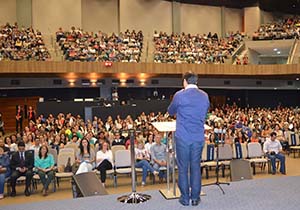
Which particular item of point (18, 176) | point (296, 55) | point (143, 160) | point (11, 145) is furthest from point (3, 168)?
point (296, 55)

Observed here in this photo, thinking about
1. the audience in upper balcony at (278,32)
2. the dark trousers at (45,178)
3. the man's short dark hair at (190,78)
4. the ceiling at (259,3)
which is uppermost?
the ceiling at (259,3)

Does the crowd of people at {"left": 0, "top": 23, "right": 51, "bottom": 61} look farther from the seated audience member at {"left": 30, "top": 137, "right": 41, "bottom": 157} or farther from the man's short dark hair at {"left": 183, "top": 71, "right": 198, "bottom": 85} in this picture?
the man's short dark hair at {"left": 183, "top": 71, "right": 198, "bottom": 85}

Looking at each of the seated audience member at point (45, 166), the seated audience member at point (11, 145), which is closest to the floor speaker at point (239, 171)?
the seated audience member at point (45, 166)

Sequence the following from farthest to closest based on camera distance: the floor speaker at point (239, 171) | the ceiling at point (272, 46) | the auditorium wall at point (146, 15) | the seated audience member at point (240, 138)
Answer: the auditorium wall at point (146, 15) → the ceiling at point (272, 46) → the seated audience member at point (240, 138) → the floor speaker at point (239, 171)

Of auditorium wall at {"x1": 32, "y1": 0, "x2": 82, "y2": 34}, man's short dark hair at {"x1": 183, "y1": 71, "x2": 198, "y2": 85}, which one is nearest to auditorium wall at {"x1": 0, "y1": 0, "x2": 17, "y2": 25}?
auditorium wall at {"x1": 32, "y1": 0, "x2": 82, "y2": 34}

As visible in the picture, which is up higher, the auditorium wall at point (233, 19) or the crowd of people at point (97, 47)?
the auditorium wall at point (233, 19)

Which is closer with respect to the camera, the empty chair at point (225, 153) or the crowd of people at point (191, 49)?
the empty chair at point (225, 153)

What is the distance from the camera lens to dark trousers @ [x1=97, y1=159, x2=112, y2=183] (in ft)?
28.6

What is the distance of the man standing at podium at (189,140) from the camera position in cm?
423

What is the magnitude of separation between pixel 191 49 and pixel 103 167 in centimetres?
1354

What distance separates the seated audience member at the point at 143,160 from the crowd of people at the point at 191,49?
10.5m

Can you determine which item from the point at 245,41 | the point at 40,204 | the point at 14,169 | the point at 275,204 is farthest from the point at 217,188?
the point at 245,41

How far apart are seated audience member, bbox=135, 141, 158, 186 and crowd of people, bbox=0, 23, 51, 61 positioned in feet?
30.6

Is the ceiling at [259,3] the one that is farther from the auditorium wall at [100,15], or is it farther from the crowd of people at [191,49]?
the auditorium wall at [100,15]
